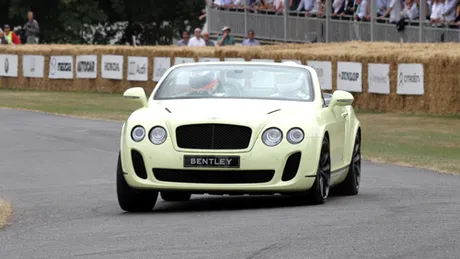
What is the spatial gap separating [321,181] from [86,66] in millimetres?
29715

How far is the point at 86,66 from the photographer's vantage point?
135 ft

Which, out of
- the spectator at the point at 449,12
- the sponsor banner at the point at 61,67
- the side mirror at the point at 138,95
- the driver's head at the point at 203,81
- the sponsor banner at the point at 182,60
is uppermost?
the spectator at the point at 449,12

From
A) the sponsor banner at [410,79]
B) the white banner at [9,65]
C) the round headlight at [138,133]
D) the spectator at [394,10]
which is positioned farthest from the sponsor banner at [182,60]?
the round headlight at [138,133]

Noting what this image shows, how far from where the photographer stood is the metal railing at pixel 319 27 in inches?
1352

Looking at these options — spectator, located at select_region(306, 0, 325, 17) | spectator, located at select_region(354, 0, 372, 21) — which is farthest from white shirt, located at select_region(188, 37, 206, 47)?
spectator, located at select_region(354, 0, 372, 21)

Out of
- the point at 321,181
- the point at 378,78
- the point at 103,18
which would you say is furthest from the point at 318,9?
the point at 321,181

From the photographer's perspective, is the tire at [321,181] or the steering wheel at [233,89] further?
the steering wheel at [233,89]

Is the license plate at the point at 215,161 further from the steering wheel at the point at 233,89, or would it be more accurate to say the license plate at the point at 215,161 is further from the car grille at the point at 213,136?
the steering wheel at the point at 233,89

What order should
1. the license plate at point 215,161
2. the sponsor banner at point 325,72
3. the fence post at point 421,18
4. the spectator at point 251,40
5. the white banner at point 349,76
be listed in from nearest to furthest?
the license plate at point 215,161
the white banner at point 349,76
the sponsor banner at point 325,72
the fence post at point 421,18
the spectator at point 251,40

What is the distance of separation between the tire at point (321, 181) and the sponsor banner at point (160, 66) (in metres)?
26.6

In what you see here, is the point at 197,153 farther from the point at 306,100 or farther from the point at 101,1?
the point at 101,1

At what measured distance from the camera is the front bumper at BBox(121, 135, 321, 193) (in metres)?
11.6

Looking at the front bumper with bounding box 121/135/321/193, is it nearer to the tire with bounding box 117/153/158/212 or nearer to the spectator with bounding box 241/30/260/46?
the tire with bounding box 117/153/158/212

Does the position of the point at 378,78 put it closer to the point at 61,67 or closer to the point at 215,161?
Result: the point at 61,67
